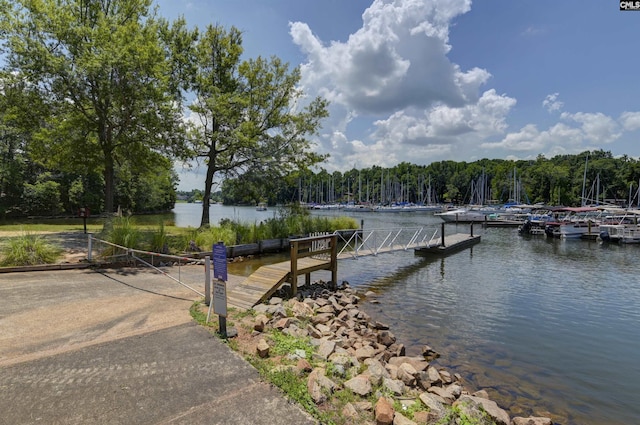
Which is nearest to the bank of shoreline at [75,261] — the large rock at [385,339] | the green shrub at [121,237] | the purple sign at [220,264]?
the large rock at [385,339]

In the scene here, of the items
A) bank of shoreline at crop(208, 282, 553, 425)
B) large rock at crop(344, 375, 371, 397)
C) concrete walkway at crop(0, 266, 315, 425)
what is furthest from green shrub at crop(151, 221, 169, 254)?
large rock at crop(344, 375, 371, 397)

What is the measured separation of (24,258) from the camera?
10.8m

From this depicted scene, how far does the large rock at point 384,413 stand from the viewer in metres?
4.01

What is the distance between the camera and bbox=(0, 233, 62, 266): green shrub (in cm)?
1063

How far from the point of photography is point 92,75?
13.3m

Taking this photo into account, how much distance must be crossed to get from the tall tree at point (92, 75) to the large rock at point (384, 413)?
1478 cm

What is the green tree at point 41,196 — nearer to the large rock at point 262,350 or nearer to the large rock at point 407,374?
the large rock at point 262,350

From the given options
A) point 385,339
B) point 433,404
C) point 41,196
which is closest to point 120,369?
point 433,404

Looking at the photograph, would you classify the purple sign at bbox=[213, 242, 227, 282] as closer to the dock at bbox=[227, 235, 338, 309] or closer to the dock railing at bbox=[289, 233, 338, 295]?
the dock at bbox=[227, 235, 338, 309]

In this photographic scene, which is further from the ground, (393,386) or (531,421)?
(393,386)

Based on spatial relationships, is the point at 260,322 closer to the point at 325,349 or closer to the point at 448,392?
the point at 325,349

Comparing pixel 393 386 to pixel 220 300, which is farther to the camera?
pixel 220 300

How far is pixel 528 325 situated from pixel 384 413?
827 centimetres

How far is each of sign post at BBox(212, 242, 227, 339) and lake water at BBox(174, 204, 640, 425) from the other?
4690 millimetres
